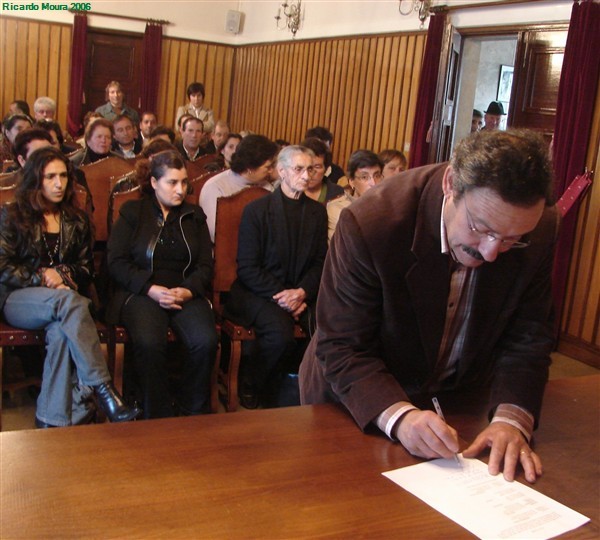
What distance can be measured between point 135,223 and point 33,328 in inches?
30.2

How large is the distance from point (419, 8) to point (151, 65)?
487cm

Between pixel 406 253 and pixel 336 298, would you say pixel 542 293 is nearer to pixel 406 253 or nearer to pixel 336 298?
pixel 406 253

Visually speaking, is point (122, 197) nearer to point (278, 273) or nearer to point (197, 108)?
point (278, 273)

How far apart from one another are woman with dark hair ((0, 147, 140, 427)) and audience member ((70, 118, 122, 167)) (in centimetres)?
250

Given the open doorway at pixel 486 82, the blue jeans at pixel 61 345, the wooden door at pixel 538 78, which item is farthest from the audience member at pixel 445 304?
the open doorway at pixel 486 82

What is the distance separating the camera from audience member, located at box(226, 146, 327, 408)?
143 inches

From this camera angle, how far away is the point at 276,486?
125cm

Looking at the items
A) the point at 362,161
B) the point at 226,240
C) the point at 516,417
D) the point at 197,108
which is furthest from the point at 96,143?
the point at 516,417

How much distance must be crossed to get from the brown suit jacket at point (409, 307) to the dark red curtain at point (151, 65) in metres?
9.73

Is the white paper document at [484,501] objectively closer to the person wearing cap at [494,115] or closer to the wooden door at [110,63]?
the person wearing cap at [494,115]

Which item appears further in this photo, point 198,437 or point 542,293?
point 542,293

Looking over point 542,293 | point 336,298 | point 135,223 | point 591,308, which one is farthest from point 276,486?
Result: point 591,308

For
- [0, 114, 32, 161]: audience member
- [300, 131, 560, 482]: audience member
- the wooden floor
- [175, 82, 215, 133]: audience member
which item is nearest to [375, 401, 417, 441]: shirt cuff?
[300, 131, 560, 482]: audience member

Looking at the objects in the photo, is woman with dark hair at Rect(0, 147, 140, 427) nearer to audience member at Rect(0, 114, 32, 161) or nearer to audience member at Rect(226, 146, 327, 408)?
audience member at Rect(226, 146, 327, 408)
